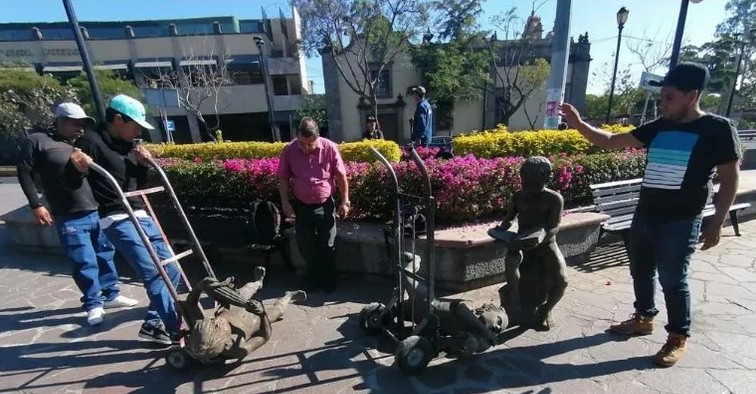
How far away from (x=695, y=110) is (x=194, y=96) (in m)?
30.0

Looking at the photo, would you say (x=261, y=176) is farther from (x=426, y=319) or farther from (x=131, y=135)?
(x=426, y=319)

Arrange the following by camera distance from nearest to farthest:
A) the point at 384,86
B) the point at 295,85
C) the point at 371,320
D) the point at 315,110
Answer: the point at 371,320 < the point at 384,86 < the point at 315,110 < the point at 295,85

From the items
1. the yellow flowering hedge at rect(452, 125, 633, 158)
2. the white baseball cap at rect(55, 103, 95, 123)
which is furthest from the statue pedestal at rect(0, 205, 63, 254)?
the yellow flowering hedge at rect(452, 125, 633, 158)

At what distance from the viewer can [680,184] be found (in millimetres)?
2461

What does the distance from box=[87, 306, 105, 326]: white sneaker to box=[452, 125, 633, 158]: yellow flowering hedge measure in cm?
562

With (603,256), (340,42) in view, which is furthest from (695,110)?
(340,42)

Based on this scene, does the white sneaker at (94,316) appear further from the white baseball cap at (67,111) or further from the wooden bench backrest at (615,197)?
the wooden bench backrest at (615,197)

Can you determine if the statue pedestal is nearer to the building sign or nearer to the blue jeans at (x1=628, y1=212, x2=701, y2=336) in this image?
the blue jeans at (x1=628, y1=212, x2=701, y2=336)

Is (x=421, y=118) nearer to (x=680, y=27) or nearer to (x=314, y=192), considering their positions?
(x=314, y=192)

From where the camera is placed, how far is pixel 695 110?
2.44 metres

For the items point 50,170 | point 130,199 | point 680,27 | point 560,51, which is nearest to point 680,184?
point 130,199

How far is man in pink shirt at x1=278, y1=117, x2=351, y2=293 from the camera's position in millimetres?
3609

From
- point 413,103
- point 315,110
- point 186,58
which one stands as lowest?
point 315,110

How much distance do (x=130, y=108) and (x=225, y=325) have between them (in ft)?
5.74
